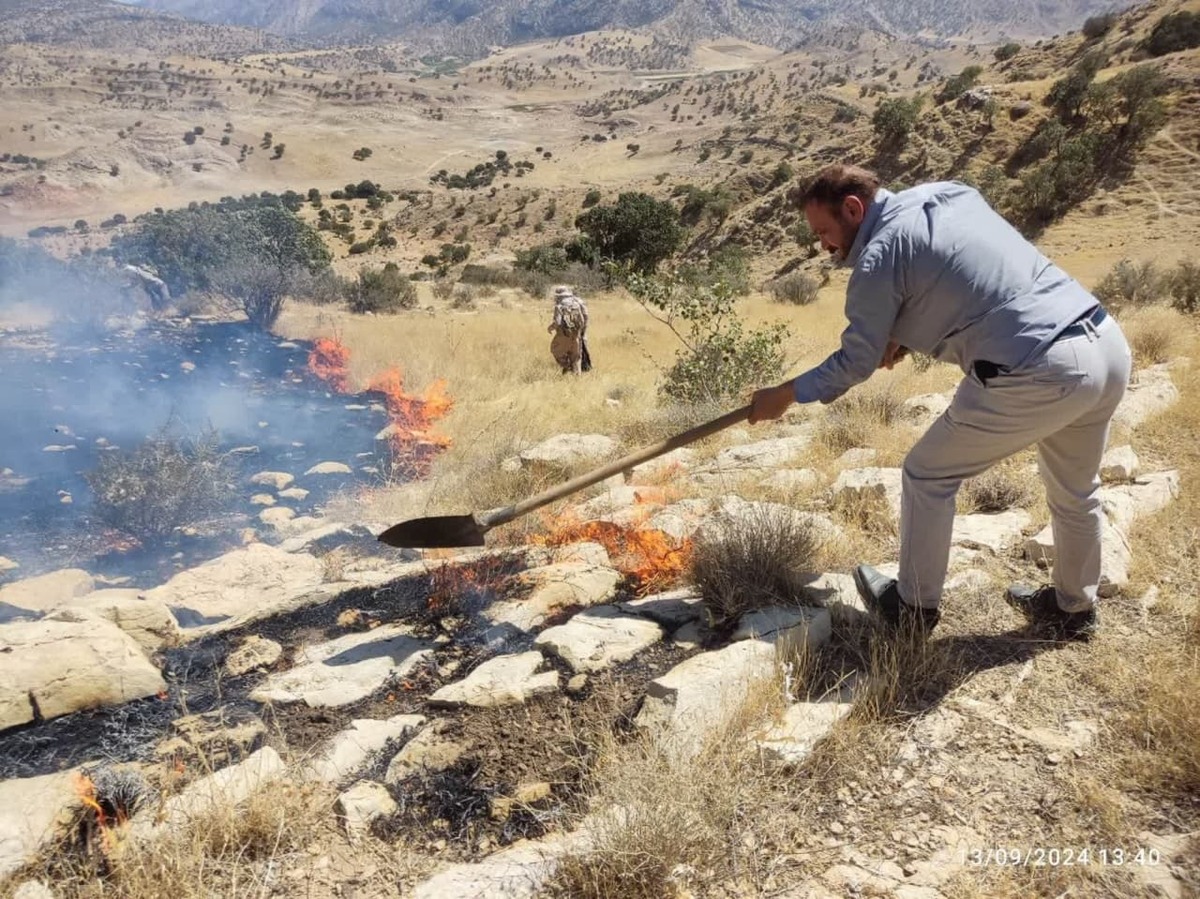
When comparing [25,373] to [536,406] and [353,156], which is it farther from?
[353,156]

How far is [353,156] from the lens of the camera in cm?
4728

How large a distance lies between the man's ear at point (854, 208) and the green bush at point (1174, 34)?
2814cm

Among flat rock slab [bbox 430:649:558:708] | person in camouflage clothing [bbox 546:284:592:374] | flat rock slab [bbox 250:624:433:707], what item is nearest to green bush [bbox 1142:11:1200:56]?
person in camouflage clothing [bbox 546:284:592:374]

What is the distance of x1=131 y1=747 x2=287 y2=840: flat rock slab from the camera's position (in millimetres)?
1824

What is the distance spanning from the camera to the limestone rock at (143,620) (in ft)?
10.3

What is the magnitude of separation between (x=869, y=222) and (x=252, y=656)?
2.85m

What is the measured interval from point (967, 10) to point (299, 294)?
190 meters

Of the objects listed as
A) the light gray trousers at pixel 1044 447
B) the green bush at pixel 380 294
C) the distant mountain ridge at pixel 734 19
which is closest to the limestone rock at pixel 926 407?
the light gray trousers at pixel 1044 447

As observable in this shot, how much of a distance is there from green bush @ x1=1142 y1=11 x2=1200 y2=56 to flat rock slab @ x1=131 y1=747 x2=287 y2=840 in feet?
98.6

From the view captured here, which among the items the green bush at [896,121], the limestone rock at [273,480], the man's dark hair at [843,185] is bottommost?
the limestone rock at [273,480]

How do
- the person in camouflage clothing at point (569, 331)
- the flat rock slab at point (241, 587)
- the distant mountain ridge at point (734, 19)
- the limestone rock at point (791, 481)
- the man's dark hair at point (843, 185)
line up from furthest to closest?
the distant mountain ridge at point (734, 19) < the person in camouflage clothing at point (569, 331) < the limestone rock at point (791, 481) < the flat rock slab at point (241, 587) < the man's dark hair at point (843, 185)

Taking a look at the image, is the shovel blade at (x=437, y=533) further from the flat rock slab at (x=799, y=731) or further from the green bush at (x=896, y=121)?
the green bush at (x=896, y=121)

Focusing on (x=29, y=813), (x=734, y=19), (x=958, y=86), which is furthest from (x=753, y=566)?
(x=734, y=19)

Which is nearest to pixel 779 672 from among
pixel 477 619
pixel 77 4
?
pixel 477 619
